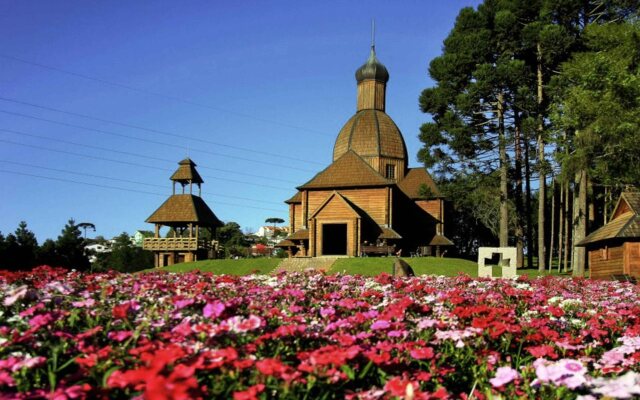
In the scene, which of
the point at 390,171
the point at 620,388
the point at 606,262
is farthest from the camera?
the point at 390,171

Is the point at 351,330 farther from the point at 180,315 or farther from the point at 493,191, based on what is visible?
the point at 493,191

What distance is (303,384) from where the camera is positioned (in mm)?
3195

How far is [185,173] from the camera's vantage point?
1740 inches

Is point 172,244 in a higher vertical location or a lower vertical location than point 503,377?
lower

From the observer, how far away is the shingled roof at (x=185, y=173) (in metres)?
44.0

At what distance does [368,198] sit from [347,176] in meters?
2.27

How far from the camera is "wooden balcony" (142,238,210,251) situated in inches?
1642

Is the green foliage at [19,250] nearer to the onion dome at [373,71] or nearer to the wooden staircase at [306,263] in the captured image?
the wooden staircase at [306,263]

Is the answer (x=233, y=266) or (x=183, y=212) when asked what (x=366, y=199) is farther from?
(x=183, y=212)

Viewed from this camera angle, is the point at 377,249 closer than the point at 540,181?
Yes

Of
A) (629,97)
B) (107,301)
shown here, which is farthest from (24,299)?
(629,97)

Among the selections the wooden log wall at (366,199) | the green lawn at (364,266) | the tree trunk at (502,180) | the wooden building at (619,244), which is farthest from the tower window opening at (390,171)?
the wooden building at (619,244)

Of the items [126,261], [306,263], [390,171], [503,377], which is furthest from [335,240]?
[503,377]

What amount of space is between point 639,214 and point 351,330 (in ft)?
83.6
